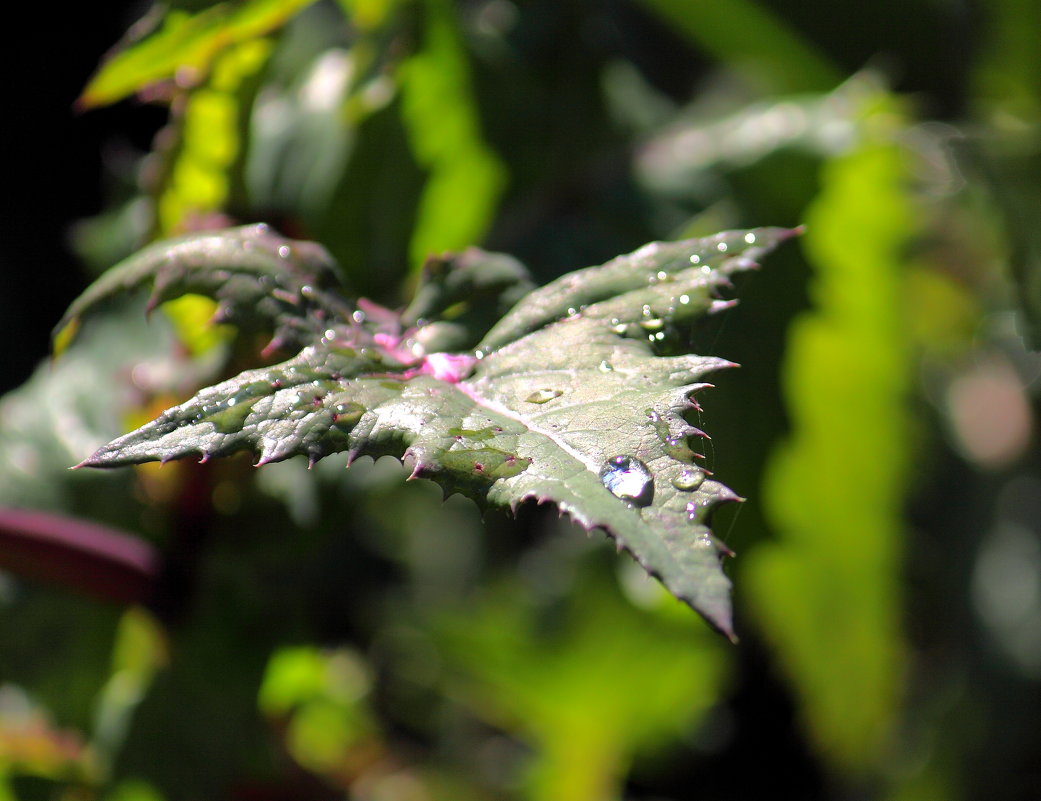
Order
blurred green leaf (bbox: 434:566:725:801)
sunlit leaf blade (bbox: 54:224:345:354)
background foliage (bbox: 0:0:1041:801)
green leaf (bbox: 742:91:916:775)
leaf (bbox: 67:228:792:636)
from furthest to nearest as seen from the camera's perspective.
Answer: blurred green leaf (bbox: 434:566:725:801), green leaf (bbox: 742:91:916:775), background foliage (bbox: 0:0:1041:801), sunlit leaf blade (bbox: 54:224:345:354), leaf (bbox: 67:228:792:636)

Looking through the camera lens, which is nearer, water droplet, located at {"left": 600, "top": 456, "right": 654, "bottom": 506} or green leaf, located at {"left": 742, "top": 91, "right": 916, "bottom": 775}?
water droplet, located at {"left": 600, "top": 456, "right": 654, "bottom": 506}

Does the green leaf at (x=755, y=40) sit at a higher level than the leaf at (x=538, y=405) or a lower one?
lower

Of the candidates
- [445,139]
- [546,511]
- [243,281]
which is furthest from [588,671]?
[243,281]

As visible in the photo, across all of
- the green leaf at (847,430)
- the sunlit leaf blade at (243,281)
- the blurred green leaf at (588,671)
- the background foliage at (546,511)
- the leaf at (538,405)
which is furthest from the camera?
the blurred green leaf at (588,671)

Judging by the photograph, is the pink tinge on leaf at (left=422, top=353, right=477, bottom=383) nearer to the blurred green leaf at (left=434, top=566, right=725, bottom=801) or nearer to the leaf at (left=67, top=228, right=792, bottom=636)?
the leaf at (left=67, top=228, right=792, bottom=636)

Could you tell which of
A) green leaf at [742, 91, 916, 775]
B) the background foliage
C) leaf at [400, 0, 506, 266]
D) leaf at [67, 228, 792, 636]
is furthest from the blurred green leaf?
leaf at [67, 228, 792, 636]

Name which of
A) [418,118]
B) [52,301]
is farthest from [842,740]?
[52,301]

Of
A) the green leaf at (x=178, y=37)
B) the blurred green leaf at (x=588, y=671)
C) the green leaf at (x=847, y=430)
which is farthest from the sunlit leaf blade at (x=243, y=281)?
the blurred green leaf at (x=588, y=671)

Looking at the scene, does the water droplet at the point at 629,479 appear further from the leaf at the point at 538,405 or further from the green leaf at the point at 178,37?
the green leaf at the point at 178,37

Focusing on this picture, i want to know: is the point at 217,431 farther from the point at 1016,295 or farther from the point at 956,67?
the point at 956,67
